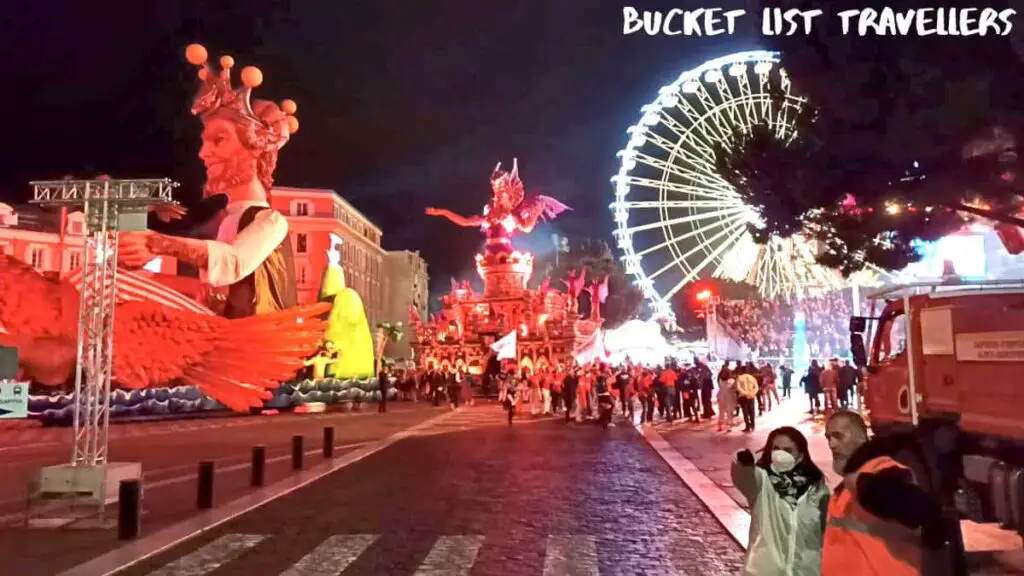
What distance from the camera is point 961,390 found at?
8.52 metres

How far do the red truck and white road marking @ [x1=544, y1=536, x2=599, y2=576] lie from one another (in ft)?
9.95

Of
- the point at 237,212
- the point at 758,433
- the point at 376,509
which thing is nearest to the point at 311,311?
the point at 237,212

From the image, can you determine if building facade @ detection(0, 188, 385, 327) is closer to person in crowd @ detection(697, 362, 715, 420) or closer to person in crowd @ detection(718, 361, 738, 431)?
person in crowd @ detection(697, 362, 715, 420)

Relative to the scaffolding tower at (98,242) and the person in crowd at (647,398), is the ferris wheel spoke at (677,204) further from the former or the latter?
the scaffolding tower at (98,242)

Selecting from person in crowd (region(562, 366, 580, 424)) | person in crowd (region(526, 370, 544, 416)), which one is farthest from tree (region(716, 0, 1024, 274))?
person in crowd (region(526, 370, 544, 416))

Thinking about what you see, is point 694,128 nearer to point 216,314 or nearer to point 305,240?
point 216,314

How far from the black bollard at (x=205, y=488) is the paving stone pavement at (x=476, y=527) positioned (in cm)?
72

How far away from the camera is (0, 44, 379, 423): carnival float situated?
24766 mm

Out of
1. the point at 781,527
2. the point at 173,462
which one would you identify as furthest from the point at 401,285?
the point at 781,527

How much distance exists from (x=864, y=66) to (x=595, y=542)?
8.95m

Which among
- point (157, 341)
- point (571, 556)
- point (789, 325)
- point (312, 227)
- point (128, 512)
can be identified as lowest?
point (571, 556)

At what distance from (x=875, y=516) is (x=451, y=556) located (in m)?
5.45

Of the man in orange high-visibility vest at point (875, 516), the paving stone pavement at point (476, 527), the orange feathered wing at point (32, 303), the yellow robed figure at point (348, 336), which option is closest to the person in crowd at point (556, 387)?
the yellow robed figure at point (348, 336)

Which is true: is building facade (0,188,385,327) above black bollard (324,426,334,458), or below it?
above
